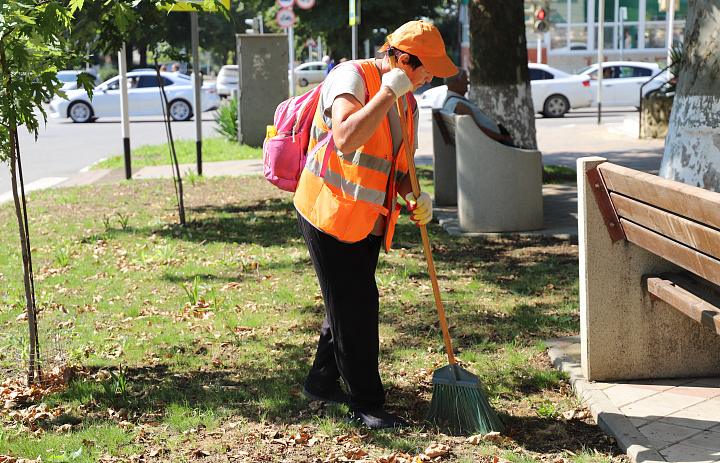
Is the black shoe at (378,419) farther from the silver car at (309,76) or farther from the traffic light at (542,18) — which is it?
the silver car at (309,76)

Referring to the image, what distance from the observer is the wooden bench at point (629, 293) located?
3701 millimetres

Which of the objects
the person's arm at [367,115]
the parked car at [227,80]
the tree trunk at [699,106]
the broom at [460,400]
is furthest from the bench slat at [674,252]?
the parked car at [227,80]

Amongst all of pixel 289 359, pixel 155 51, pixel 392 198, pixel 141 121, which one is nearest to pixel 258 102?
pixel 155 51

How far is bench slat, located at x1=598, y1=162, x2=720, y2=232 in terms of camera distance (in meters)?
2.96

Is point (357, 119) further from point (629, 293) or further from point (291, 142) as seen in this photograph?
point (629, 293)

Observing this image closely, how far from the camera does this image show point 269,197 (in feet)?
34.9

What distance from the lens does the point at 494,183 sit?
7.59 meters

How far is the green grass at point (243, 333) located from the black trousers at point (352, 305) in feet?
0.75

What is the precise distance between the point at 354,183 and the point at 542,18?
2225cm

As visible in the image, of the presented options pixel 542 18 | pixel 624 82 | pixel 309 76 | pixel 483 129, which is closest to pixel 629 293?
pixel 483 129

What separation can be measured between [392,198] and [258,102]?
1351 cm

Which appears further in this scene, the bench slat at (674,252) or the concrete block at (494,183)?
the concrete block at (494,183)

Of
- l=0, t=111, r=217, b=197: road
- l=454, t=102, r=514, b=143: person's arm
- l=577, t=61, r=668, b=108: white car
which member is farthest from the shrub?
l=577, t=61, r=668, b=108: white car

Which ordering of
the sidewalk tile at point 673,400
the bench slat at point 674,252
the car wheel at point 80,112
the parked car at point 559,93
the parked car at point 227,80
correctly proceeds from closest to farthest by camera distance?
the bench slat at point 674,252
the sidewalk tile at point 673,400
the parked car at point 559,93
the car wheel at point 80,112
the parked car at point 227,80
